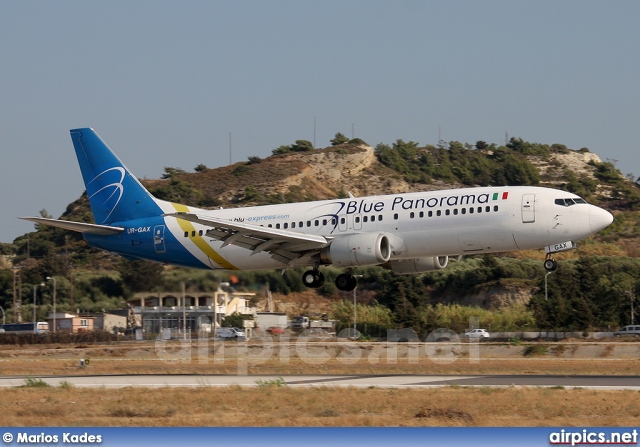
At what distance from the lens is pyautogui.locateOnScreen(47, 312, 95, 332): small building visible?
164ft

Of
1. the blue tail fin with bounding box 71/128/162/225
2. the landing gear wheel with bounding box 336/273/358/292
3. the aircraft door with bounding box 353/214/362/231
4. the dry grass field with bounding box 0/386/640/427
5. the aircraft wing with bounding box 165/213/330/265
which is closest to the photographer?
the dry grass field with bounding box 0/386/640/427

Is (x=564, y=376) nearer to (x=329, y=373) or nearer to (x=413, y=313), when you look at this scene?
(x=329, y=373)

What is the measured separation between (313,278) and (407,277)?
39.8 meters

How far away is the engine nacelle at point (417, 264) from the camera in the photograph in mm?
43531

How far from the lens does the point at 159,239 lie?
44.6 meters

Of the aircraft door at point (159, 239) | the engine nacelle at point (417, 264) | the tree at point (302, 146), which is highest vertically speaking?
the tree at point (302, 146)

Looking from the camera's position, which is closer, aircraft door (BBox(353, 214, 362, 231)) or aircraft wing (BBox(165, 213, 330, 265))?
aircraft wing (BBox(165, 213, 330, 265))

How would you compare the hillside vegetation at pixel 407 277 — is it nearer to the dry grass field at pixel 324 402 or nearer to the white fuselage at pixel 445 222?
the white fuselage at pixel 445 222

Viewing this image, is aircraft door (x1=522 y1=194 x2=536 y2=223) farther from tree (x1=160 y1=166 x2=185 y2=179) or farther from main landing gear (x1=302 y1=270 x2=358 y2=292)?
tree (x1=160 y1=166 x2=185 y2=179)

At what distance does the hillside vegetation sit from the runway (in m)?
4.18

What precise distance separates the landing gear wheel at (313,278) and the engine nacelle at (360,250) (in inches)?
86.4

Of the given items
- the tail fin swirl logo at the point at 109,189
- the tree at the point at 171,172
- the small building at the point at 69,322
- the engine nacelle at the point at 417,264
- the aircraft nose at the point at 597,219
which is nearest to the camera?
the aircraft nose at the point at 597,219

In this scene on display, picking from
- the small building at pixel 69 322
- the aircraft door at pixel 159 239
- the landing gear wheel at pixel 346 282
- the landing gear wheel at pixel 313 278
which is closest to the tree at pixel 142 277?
the aircraft door at pixel 159 239

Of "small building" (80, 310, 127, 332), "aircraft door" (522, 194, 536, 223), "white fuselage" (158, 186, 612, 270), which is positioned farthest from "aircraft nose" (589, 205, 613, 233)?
"small building" (80, 310, 127, 332)
